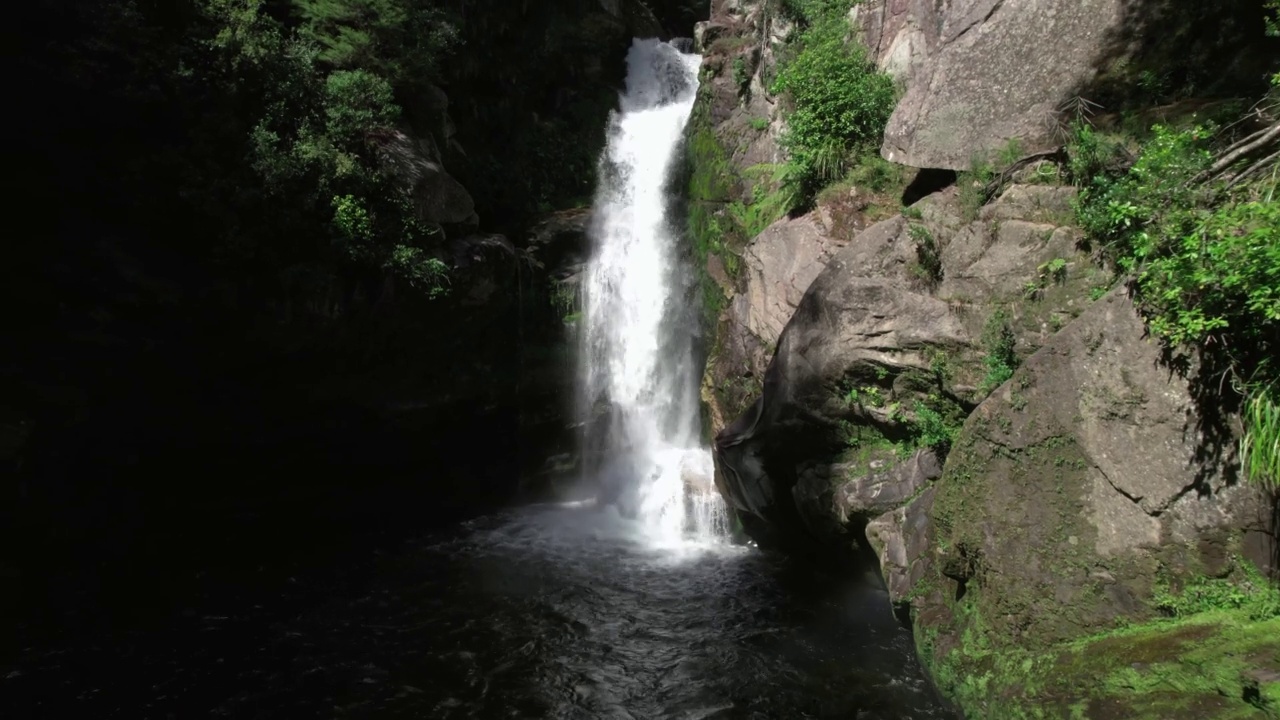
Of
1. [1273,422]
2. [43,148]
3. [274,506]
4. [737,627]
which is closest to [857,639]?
[737,627]

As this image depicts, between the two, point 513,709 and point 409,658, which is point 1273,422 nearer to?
point 513,709

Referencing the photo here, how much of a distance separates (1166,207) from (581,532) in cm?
1064

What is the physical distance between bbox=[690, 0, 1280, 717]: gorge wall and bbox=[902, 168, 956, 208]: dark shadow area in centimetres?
6

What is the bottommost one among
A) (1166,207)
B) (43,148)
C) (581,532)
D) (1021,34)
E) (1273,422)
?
(581,532)

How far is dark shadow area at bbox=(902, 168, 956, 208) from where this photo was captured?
33.5 feet

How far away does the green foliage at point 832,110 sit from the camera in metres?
11.7

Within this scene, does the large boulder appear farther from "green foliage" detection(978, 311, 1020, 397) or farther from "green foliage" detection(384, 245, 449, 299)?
"green foliage" detection(978, 311, 1020, 397)

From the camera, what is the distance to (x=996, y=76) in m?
9.36

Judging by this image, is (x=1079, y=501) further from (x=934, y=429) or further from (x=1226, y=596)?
(x=934, y=429)

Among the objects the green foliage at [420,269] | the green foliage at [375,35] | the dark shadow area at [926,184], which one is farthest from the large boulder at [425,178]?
the dark shadow area at [926,184]

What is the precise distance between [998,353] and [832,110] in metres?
5.65

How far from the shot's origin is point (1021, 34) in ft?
30.0

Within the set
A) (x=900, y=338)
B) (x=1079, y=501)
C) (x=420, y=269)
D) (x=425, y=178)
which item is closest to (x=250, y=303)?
(x=420, y=269)

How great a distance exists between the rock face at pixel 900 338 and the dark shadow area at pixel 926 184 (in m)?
0.57
